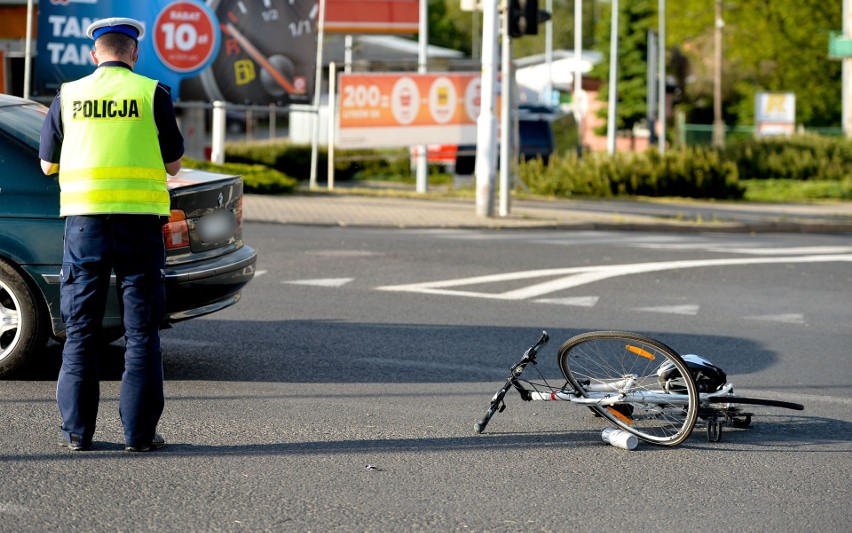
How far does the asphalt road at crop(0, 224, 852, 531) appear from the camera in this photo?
16.0 feet

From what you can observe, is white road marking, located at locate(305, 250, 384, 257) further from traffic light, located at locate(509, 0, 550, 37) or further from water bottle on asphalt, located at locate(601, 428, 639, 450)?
water bottle on asphalt, located at locate(601, 428, 639, 450)

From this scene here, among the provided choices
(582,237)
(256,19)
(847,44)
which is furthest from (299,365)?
(847,44)

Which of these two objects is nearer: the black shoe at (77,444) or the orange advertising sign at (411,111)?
the black shoe at (77,444)

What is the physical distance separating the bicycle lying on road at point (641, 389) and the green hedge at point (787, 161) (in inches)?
1047

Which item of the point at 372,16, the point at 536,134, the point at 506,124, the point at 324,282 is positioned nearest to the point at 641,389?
the point at 324,282

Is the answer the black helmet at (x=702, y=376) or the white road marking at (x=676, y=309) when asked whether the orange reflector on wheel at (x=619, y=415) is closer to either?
the black helmet at (x=702, y=376)

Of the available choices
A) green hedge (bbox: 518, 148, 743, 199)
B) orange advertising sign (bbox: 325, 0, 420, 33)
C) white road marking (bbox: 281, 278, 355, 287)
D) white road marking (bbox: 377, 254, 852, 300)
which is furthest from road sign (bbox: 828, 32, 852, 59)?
white road marking (bbox: 281, 278, 355, 287)

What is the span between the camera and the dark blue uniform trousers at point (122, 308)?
215 inches

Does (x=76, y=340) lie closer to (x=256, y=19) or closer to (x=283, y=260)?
(x=283, y=260)

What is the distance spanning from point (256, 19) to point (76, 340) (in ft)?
61.5

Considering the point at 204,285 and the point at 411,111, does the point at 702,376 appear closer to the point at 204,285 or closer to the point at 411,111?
the point at 204,285

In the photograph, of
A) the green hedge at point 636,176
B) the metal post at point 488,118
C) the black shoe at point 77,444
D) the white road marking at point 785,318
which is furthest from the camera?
the green hedge at point 636,176

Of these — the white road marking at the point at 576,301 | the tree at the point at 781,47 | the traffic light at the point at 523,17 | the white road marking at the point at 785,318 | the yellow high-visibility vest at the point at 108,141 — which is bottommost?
the white road marking at the point at 785,318

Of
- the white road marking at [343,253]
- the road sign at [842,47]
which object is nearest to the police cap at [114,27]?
the white road marking at [343,253]
